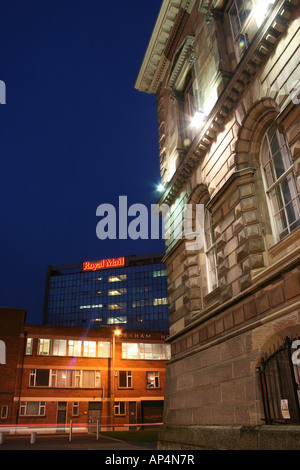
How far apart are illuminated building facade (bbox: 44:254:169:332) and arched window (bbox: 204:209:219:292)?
9505 cm

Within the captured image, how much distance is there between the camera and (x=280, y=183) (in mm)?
11516

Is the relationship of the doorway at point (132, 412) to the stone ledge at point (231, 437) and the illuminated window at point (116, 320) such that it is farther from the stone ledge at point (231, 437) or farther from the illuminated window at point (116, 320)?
the illuminated window at point (116, 320)

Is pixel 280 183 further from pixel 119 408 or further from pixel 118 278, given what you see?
pixel 118 278

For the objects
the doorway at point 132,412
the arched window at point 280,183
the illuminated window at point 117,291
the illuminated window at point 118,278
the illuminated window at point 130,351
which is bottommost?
the doorway at point 132,412

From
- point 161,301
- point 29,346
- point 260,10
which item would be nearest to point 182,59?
point 260,10

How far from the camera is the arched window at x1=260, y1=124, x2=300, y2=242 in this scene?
1085cm

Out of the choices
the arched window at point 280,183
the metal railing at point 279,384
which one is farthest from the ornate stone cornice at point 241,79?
the metal railing at point 279,384

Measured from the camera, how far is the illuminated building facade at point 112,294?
111250 mm

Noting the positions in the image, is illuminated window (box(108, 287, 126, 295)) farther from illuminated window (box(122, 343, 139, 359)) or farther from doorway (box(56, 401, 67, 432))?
doorway (box(56, 401, 67, 432))

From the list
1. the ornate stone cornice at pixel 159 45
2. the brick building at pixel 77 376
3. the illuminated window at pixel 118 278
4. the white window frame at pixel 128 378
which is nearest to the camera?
the ornate stone cornice at pixel 159 45

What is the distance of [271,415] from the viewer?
945cm

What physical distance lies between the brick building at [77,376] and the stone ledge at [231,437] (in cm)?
3132

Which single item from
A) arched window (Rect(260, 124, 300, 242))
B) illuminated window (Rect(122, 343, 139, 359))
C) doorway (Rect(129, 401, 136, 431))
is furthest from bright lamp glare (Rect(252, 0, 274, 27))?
doorway (Rect(129, 401, 136, 431))
